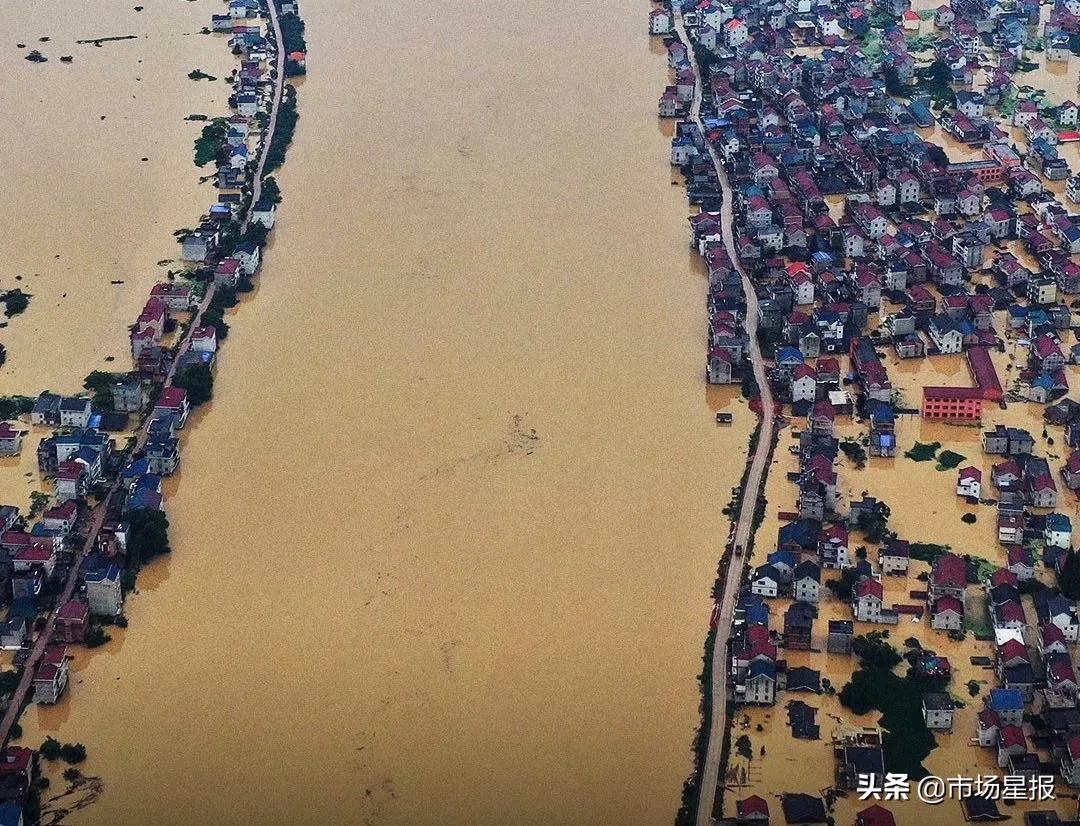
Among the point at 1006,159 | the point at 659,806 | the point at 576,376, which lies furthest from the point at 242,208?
the point at 659,806

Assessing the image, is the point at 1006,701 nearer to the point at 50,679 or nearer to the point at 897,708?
the point at 897,708

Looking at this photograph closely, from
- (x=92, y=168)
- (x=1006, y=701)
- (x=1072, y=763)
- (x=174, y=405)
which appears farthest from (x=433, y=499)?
(x=92, y=168)

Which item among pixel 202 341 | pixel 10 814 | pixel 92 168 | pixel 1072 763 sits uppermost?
pixel 92 168

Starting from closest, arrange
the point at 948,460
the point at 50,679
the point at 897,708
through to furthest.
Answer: the point at 897,708 → the point at 50,679 → the point at 948,460

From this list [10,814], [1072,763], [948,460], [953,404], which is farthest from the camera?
[953,404]

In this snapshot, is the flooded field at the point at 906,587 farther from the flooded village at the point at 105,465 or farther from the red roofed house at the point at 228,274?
the red roofed house at the point at 228,274

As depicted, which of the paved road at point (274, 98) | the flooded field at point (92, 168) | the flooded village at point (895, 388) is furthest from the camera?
the paved road at point (274, 98)

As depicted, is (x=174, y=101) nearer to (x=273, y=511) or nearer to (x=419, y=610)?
(x=273, y=511)

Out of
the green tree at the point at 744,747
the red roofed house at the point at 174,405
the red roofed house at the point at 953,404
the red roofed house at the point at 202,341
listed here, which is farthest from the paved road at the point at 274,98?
the green tree at the point at 744,747
